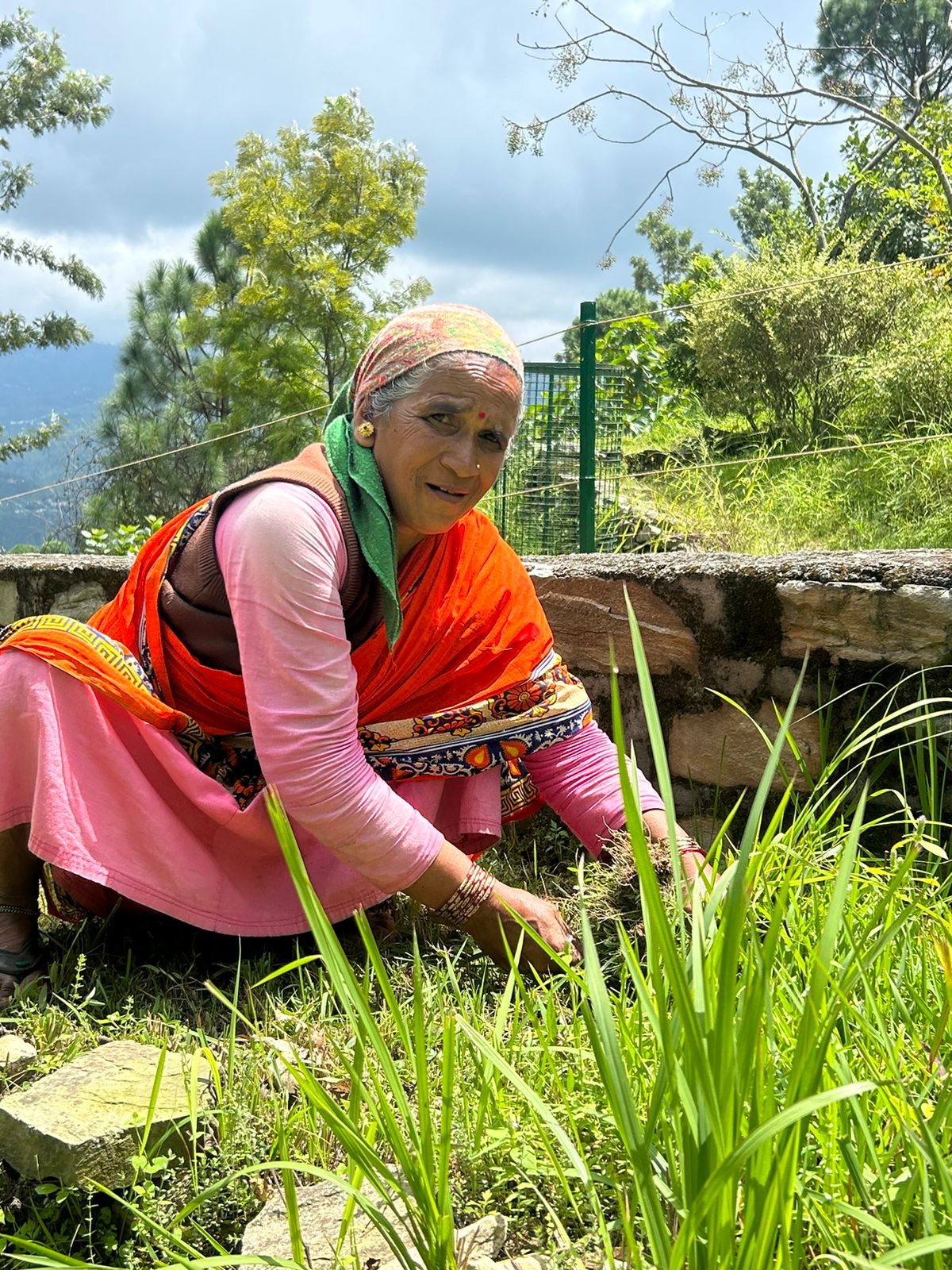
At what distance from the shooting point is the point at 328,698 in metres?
1.94

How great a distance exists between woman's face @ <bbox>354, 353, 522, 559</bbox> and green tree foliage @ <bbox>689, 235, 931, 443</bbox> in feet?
19.0

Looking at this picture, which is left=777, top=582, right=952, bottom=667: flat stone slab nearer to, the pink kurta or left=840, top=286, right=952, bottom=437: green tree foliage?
the pink kurta

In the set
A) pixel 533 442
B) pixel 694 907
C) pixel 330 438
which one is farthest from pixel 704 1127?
pixel 533 442

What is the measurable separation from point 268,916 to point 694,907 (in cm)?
134

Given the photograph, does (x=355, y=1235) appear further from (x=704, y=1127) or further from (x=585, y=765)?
(x=585, y=765)

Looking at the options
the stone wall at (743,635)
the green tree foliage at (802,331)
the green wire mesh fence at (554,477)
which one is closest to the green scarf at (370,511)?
the stone wall at (743,635)

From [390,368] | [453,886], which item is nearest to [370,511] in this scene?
[390,368]

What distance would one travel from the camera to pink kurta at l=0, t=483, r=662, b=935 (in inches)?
76.0

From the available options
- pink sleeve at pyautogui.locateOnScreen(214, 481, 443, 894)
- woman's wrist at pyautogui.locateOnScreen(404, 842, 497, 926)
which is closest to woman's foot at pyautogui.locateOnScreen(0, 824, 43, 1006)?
pink sleeve at pyautogui.locateOnScreen(214, 481, 443, 894)

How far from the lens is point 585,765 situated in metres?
2.40

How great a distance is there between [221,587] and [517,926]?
0.87 m

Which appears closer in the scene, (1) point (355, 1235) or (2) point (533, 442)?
(1) point (355, 1235)

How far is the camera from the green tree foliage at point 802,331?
304 inches

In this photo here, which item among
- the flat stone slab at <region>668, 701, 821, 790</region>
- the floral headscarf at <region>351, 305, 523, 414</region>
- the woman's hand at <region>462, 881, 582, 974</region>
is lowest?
the woman's hand at <region>462, 881, 582, 974</region>
